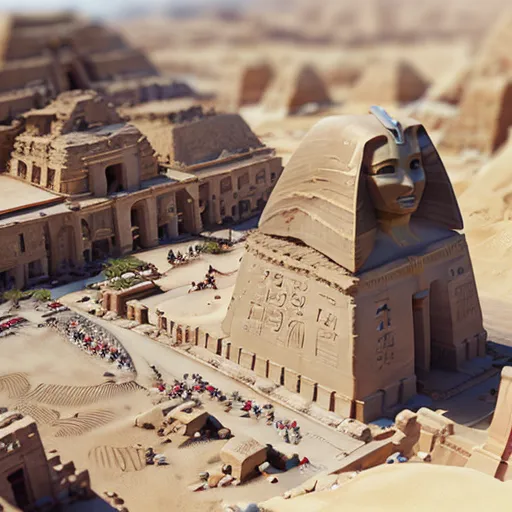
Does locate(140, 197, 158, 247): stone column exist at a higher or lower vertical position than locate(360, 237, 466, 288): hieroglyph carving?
lower

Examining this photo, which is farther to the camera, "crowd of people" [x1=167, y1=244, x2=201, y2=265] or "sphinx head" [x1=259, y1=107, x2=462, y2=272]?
"crowd of people" [x1=167, y1=244, x2=201, y2=265]

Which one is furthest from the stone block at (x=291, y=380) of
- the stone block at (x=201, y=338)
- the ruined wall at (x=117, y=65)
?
the ruined wall at (x=117, y=65)

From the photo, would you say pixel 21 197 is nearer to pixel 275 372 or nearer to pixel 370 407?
pixel 275 372

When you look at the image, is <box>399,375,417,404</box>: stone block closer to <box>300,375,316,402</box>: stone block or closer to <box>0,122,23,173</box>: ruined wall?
<box>300,375,316,402</box>: stone block

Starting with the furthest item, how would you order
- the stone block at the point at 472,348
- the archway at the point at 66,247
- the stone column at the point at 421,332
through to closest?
the archway at the point at 66,247 → the stone block at the point at 472,348 → the stone column at the point at 421,332

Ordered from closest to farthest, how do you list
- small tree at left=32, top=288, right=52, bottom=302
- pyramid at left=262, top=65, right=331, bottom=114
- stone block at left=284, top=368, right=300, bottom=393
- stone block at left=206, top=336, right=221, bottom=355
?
stone block at left=284, top=368, right=300, bottom=393, stone block at left=206, top=336, right=221, bottom=355, small tree at left=32, top=288, right=52, bottom=302, pyramid at left=262, top=65, right=331, bottom=114

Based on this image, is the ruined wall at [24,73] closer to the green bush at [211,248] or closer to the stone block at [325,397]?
the green bush at [211,248]

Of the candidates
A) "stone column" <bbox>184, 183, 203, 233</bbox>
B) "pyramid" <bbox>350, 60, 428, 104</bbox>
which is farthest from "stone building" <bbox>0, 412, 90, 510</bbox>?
"pyramid" <bbox>350, 60, 428, 104</bbox>
